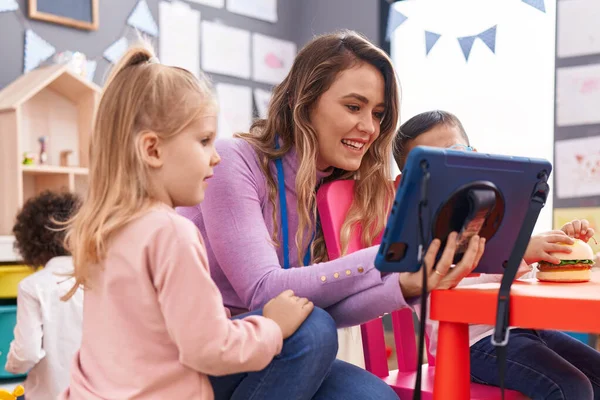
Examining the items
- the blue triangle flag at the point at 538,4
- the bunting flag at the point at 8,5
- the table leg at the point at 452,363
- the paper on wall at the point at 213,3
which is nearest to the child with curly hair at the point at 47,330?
the bunting flag at the point at 8,5

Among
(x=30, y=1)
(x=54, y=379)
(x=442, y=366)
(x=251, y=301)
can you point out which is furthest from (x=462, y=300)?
(x=30, y=1)

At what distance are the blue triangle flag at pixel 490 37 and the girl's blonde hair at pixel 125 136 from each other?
8.42ft

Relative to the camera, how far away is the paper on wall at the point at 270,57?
3.83m

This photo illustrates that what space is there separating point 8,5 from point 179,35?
0.84 meters

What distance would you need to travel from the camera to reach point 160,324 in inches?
36.2

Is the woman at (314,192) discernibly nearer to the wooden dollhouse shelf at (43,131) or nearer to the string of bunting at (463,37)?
the wooden dollhouse shelf at (43,131)

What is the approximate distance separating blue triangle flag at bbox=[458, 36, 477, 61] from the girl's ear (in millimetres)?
2665

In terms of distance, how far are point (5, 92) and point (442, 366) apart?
7.59ft

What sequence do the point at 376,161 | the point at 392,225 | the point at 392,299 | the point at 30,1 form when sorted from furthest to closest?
the point at 30,1 < the point at 376,161 < the point at 392,299 < the point at 392,225

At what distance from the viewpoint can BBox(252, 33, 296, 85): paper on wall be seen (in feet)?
12.6

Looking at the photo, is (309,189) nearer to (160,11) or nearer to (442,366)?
(442,366)

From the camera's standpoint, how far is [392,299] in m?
1.04

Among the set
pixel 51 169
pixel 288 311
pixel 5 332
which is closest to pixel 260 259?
pixel 288 311

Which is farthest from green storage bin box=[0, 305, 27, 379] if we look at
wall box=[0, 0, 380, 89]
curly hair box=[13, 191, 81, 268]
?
wall box=[0, 0, 380, 89]
